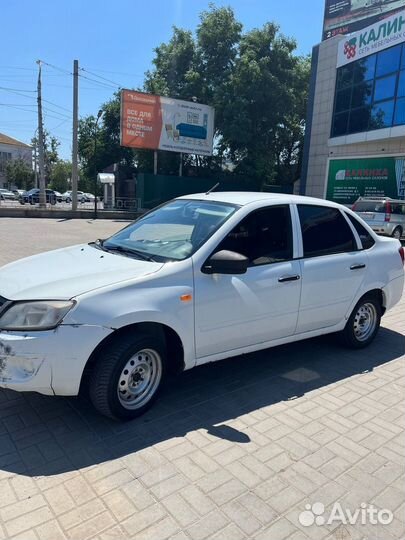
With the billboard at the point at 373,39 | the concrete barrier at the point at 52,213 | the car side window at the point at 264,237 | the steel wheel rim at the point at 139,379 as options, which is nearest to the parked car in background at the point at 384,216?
the billboard at the point at 373,39

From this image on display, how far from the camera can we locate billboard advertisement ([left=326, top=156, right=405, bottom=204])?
23.5 m

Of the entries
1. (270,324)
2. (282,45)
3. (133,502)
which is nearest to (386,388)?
(270,324)

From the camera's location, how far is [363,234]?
16.0 ft

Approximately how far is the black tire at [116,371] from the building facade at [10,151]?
8371cm

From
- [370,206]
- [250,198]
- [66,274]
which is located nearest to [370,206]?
[370,206]

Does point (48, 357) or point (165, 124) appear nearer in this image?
point (48, 357)

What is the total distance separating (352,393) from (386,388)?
0.39 m

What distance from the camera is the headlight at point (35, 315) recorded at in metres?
2.86

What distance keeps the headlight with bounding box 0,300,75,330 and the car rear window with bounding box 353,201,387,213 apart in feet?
51.2

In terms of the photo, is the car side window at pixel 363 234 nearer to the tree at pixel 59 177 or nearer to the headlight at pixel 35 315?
the headlight at pixel 35 315

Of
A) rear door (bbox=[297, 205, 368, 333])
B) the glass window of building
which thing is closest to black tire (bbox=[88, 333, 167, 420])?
rear door (bbox=[297, 205, 368, 333])

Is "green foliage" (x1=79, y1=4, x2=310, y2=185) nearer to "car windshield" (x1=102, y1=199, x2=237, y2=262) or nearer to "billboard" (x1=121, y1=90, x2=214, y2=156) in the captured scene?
"billboard" (x1=121, y1=90, x2=214, y2=156)

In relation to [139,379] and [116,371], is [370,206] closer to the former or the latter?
[139,379]

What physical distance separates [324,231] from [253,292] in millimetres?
1262
